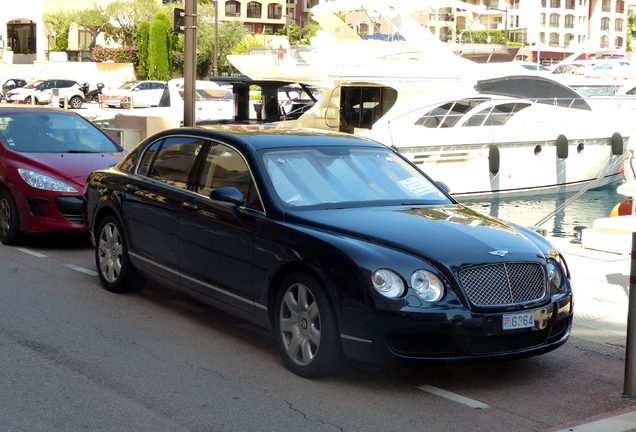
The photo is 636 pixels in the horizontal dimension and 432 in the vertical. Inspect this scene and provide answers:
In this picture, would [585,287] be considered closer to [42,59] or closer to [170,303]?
[170,303]

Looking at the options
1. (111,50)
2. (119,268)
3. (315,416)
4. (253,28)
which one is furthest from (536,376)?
(253,28)

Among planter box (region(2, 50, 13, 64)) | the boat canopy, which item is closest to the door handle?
the boat canopy

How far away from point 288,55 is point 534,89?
6578 mm

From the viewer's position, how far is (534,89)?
22.6 m

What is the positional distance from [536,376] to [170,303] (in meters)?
3.34

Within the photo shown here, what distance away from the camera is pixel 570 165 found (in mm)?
22906

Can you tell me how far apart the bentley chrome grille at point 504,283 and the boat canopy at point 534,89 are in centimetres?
1708

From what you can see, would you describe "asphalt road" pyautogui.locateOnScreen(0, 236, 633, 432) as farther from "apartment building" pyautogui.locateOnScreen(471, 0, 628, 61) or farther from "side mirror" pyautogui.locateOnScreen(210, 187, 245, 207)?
"apartment building" pyautogui.locateOnScreen(471, 0, 628, 61)

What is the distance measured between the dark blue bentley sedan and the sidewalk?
1.05m

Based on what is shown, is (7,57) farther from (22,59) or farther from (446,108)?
(446,108)

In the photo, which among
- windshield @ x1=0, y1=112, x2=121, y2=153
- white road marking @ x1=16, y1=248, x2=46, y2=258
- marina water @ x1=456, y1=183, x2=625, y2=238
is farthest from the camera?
marina water @ x1=456, y1=183, x2=625, y2=238

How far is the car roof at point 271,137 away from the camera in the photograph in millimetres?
6602

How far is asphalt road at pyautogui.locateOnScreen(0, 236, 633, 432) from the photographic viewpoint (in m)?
4.84

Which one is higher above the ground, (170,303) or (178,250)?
(178,250)
